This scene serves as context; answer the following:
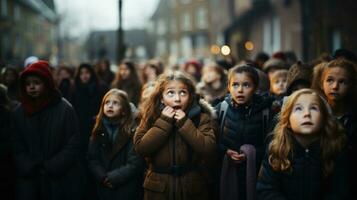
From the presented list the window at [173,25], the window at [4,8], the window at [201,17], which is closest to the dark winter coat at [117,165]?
the window at [4,8]

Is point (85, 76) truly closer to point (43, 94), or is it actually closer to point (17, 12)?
point (43, 94)

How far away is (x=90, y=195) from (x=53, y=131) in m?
1.84

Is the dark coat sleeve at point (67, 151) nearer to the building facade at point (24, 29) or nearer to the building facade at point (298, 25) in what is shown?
the building facade at point (298, 25)

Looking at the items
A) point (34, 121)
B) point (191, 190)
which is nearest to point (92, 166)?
point (34, 121)

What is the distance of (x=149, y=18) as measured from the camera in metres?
94.6

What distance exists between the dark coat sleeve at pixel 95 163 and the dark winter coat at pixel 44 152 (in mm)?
196

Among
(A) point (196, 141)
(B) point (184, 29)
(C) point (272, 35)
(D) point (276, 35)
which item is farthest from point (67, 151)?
(B) point (184, 29)

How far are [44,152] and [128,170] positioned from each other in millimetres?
989

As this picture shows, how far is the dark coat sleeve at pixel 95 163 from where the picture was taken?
19.2ft

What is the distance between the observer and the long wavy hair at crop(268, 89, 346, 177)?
4.11m

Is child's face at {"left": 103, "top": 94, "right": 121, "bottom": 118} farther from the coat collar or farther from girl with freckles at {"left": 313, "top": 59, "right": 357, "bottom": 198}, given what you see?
girl with freckles at {"left": 313, "top": 59, "right": 357, "bottom": 198}

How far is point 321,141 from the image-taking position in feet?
13.6

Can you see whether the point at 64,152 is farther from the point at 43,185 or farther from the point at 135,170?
the point at 135,170

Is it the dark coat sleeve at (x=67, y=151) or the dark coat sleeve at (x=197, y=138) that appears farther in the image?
the dark coat sleeve at (x=67, y=151)
